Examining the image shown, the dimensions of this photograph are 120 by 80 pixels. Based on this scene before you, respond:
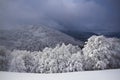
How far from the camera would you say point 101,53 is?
6.23 feet

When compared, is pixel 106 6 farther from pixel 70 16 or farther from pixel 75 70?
pixel 75 70

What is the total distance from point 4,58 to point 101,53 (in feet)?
2.44

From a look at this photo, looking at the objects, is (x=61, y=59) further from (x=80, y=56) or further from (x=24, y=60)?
(x=24, y=60)

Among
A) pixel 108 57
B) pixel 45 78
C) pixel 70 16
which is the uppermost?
pixel 70 16

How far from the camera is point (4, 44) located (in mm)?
1966

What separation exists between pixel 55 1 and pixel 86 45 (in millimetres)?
405

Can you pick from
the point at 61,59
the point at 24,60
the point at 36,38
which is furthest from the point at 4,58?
the point at 61,59

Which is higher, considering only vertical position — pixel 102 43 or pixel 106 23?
pixel 106 23

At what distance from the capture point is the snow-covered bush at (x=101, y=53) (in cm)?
189

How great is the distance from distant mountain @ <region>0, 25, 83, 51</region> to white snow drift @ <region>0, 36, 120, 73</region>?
4cm

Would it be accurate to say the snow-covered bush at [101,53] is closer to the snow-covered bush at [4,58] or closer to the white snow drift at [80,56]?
the white snow drift at [80,56]

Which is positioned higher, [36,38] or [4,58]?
[36,38]

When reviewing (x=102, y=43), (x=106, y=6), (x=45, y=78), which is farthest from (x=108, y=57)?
(x=45, y=78)

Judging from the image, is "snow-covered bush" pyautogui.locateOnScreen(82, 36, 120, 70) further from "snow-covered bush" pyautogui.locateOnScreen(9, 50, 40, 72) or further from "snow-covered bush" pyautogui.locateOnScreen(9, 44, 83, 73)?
"snow-covered bush" pyautogui.locateOnScreen(9, 50, 40, 72)
